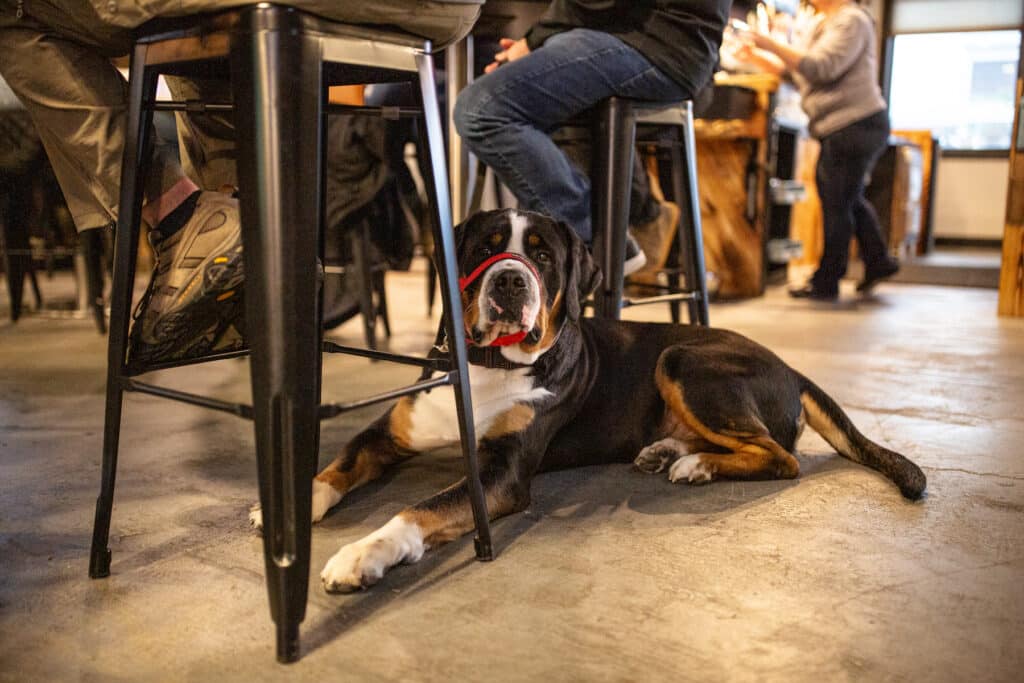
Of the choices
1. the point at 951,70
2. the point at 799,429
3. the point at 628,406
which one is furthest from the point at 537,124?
the point at 951,70

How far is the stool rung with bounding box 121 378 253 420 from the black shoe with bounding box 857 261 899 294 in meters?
5.15

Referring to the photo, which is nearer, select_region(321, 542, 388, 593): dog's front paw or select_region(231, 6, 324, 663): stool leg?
select_region(231, 6, 324, 663): stool leg

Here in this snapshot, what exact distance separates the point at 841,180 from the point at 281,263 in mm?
4947

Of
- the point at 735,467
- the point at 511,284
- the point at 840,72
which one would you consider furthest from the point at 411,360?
the point at 840,72

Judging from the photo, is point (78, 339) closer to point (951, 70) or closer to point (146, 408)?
point (146, 408)

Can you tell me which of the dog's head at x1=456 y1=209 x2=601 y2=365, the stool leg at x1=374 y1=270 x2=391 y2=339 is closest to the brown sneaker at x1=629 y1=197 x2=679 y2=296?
the stool leg at x1=374 y1=270 x2=391 y2=339

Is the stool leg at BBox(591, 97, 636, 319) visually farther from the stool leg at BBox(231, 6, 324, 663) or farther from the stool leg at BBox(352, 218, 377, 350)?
the stool leg at BBox(231, 6, 324, 663)

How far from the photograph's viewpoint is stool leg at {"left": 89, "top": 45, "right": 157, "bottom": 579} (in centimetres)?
148

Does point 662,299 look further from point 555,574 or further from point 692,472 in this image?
point 555,574

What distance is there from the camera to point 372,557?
1.52 metres

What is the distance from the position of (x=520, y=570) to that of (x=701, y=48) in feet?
5.17

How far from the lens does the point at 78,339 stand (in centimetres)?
394

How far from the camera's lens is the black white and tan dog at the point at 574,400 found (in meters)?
1.96

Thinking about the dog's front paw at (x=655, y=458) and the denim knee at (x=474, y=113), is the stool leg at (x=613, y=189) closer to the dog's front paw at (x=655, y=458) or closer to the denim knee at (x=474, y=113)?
the denim knee at (x=474, y=113)
